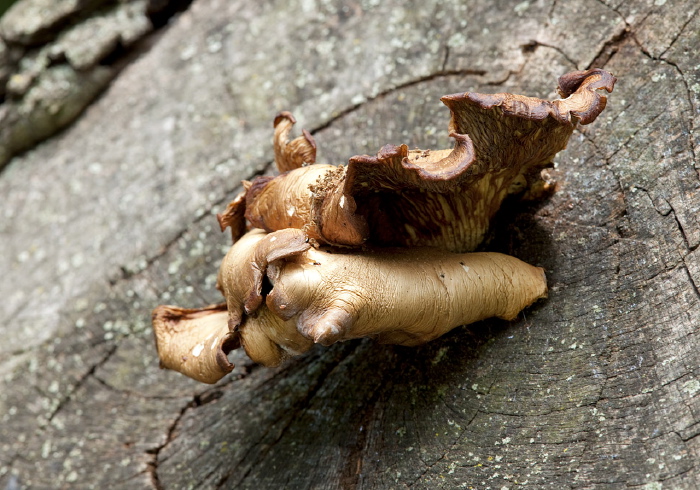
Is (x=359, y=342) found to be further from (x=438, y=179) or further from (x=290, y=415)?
(x=438, y=179)

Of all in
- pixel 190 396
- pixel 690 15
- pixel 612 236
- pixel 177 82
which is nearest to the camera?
pixel 612 236

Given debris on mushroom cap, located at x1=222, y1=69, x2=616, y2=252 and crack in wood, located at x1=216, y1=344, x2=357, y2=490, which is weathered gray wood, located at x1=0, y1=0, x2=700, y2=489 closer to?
crack in wood, located at x1=216, y1=344, x2=357, y2=490

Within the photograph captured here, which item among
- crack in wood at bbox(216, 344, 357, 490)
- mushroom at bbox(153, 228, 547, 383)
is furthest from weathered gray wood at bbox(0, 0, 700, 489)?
mushroom at bbox(153, 228, 547, 383)

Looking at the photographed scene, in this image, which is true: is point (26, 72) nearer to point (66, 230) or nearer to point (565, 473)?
point (66, 230)

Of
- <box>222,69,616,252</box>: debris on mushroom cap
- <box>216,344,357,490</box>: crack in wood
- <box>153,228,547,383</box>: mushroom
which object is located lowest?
<box>216,344,357,490</box>: crack in wood

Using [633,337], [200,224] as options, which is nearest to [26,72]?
[200,224]

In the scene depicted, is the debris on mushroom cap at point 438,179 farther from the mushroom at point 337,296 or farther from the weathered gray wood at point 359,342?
the weathered gray wood at point 359,342

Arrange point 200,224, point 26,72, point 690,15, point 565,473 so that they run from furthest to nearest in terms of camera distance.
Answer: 1. point 26,72
2. point 200,224
3. point 690,15
4. point 565,473
